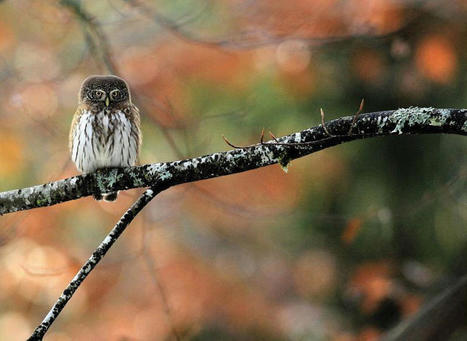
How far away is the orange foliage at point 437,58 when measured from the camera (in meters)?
5.67

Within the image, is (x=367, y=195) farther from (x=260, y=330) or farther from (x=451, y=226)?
(x=260, y=330)

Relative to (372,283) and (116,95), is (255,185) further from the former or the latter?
(116,95)

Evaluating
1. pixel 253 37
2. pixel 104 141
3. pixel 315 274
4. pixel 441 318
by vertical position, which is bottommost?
pixel 441 318

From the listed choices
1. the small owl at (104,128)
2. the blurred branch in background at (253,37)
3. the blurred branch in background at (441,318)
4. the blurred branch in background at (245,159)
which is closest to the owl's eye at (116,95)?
the small owl at (104,128)

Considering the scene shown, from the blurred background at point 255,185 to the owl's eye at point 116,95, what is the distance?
59.5 inches

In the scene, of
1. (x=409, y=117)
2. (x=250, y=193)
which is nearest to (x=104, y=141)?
(x=409, y=117)

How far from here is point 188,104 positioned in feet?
19.4

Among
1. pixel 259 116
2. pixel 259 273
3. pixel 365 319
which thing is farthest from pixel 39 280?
pixel 365 319

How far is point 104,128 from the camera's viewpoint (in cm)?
390

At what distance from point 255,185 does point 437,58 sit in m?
1.81

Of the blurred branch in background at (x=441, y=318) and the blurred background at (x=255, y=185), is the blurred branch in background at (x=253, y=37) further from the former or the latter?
the blurred branch in background at (x=441, y=318)

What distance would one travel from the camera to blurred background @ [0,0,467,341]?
568cm

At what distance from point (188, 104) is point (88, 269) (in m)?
3.43

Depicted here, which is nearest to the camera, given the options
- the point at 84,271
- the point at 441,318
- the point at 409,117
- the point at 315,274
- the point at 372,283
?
the point at 409,117
